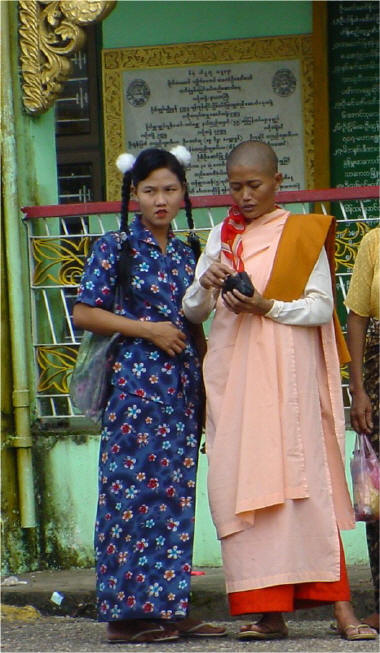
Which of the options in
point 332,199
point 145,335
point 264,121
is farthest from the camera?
point 264,121

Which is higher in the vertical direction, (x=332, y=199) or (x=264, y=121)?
(x=264, y=121)

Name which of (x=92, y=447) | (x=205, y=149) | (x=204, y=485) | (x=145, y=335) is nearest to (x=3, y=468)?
(x=92, y=447)

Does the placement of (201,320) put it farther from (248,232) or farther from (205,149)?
(205,149)

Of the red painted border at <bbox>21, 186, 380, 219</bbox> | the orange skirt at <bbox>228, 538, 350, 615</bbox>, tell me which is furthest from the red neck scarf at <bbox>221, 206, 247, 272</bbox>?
the red painted border at <bbox>21, 186, 380, 219</bbox>

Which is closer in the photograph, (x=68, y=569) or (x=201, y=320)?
(x=201, y=320)

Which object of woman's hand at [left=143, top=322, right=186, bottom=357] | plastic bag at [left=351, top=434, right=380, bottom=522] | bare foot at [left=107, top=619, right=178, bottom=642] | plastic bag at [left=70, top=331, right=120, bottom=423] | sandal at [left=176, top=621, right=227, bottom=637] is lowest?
sandal at [left=176, top=621, right=227, bottom=637]

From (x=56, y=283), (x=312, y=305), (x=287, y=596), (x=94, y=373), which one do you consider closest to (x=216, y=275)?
(x=312, y=305)

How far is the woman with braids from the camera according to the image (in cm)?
516

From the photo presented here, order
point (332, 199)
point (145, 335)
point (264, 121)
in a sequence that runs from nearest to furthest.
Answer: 1. point (145, 335)
2. point (332, 199)
3. point (264, 121)

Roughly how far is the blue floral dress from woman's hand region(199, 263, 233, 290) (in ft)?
0.81

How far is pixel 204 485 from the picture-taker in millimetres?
6855

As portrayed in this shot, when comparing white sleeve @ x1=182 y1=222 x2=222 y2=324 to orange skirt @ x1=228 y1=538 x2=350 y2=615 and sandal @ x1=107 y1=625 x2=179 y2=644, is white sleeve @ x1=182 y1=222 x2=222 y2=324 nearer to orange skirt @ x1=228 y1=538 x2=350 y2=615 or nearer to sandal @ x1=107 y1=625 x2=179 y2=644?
orange skirt @ x1=228 y1=538 x2=350 y2=615

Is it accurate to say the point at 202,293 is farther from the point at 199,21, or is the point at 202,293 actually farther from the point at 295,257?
the point at 199,21

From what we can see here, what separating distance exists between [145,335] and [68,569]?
217 cm
